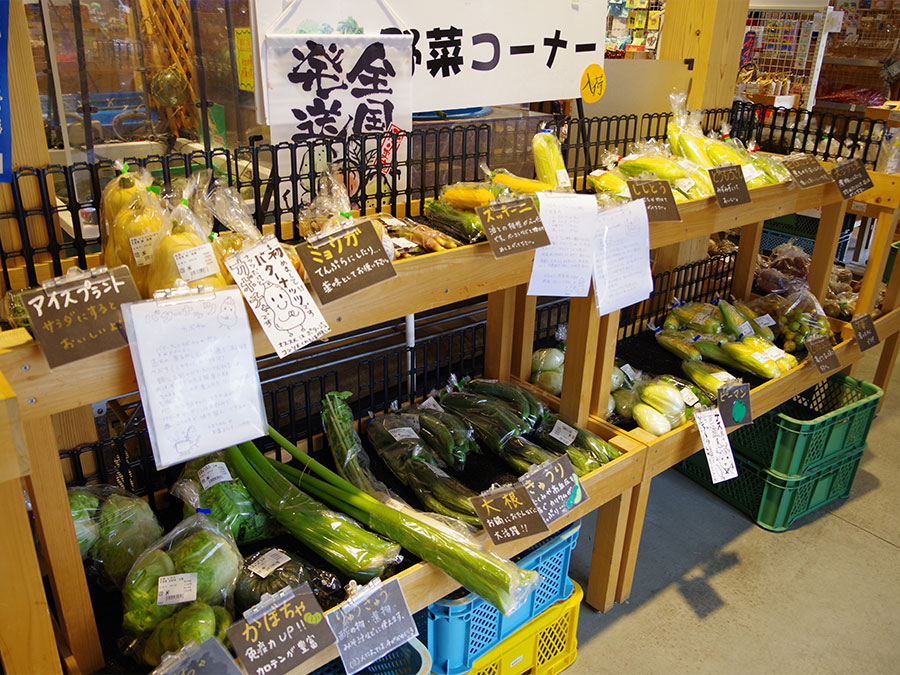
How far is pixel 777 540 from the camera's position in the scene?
2.59 meters

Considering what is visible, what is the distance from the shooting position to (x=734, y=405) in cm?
216

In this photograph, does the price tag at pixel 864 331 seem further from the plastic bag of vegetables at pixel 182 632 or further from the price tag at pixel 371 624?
the plastic bag of vegetables at pixel 182 632

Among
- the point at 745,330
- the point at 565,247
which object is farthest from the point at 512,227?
the point at 745,330

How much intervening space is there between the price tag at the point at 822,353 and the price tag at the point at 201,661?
2.14m

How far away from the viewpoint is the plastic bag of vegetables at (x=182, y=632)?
117 cm

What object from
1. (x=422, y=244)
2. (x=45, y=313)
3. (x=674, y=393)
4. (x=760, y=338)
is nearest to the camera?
(x=45, y=313)

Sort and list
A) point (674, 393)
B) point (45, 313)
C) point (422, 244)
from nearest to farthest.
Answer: point (45, 313) → point (422, 244) → point (674, 393)

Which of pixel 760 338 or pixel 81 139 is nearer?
pixel 760 338

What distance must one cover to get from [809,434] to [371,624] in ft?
5.83

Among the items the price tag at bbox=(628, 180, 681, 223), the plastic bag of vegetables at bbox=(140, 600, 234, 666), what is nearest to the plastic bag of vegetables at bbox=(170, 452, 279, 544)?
the plastic bag of vegetables at bbox=(140, 600, 234, 666)

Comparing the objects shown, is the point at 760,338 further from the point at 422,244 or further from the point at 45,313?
the point at 45,313

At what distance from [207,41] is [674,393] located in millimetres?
A: 2497

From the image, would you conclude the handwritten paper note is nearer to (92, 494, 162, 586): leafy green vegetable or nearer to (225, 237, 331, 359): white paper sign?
(225, 237, 331, 359): white paper sign

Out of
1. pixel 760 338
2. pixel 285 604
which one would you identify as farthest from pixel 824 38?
pixel 285 604
